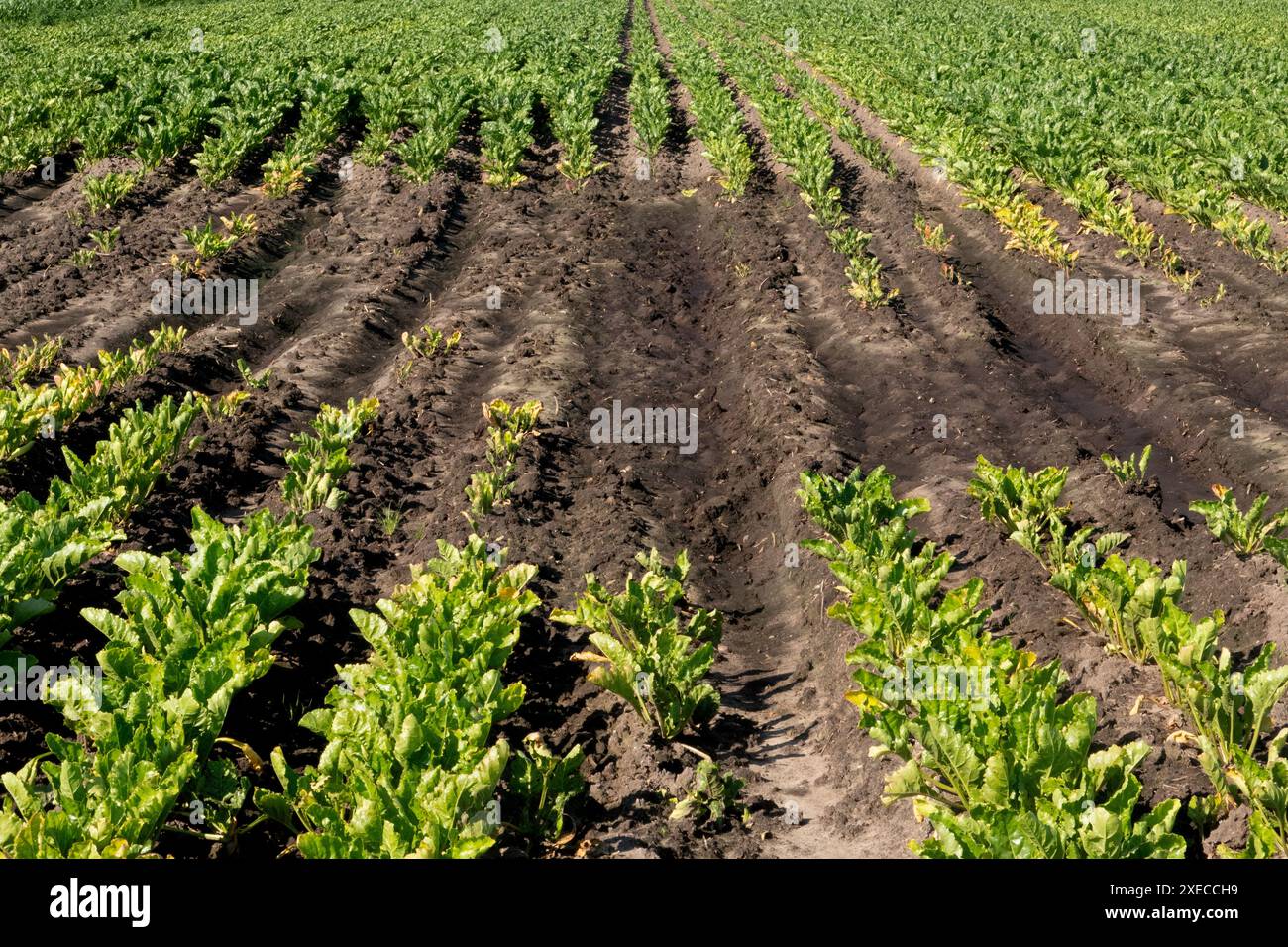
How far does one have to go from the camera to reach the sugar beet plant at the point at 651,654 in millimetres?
5023

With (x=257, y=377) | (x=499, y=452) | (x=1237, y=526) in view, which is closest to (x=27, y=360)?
(x=257, y=377)

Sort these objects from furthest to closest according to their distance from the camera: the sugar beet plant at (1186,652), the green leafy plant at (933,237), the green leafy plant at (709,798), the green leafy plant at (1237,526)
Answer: the green leafy plant at (933,237)
the green leafy plant at (1237,526)
the green leafy plant at (709,798)
the sugar beet plant at (1186,652)

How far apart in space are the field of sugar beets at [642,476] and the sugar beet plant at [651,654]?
27 millimetres

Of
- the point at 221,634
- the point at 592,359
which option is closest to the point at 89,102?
the point at 592,359

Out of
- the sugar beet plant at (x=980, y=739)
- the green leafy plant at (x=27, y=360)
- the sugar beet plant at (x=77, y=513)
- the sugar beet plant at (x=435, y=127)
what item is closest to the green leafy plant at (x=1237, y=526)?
the sugar beet plant at (x=980, y=739)

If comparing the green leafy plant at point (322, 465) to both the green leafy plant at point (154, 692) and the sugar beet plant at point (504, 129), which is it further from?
the sugar beet plant at point (504, 129)

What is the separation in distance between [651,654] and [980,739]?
67.3 inches

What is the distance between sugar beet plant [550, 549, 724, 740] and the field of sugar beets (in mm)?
27

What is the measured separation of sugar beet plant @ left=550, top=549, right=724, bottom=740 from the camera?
16.5 feet

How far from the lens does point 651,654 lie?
513cm

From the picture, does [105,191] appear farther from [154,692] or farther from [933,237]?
[154,692]

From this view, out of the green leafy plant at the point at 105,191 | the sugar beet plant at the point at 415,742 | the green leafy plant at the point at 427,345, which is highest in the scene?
the green leafy plant at the point at 105,191

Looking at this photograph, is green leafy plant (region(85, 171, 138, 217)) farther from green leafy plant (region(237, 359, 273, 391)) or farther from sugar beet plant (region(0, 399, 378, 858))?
sugar beet plant (region(0, 399, 378, 858))

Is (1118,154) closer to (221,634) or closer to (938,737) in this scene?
(938,737)
